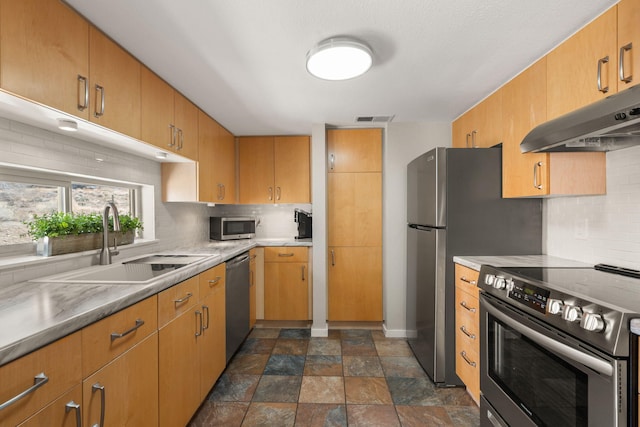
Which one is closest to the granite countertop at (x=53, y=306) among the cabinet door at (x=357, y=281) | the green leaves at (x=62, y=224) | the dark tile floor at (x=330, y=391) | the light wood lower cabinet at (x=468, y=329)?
the green leaves at (x=62, y=224)

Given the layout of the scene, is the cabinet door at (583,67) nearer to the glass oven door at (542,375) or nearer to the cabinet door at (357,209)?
the glass oven door at (542,375)

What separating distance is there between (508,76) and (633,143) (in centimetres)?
86

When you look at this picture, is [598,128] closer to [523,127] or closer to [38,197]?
[523,127]

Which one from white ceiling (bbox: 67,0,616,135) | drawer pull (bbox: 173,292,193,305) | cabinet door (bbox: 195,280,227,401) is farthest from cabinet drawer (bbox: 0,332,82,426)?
white ceiling (bbox: 67,0,616,135)

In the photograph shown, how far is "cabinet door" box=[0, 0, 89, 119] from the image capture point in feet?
3.39

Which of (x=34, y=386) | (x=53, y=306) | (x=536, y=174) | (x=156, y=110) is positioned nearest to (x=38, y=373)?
(x=34, y=386)

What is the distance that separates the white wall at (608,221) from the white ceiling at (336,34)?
823 mm

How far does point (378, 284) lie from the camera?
3.24m

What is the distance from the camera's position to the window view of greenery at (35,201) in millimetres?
1472

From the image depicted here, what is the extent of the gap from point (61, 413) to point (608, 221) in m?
2.66

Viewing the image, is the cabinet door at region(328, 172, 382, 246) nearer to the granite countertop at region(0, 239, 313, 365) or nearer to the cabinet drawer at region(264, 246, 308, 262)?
the cabinet drawer at region(264, 246, 308, 262)

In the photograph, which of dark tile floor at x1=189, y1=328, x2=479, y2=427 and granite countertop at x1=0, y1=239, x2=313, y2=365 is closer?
granite countertop at x1=0, y1=239, x2=313, y2=365

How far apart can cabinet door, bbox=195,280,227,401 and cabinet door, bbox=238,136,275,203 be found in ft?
4.98

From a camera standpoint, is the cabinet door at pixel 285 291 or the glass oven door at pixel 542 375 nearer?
the glass oven door at pixel 542 375
